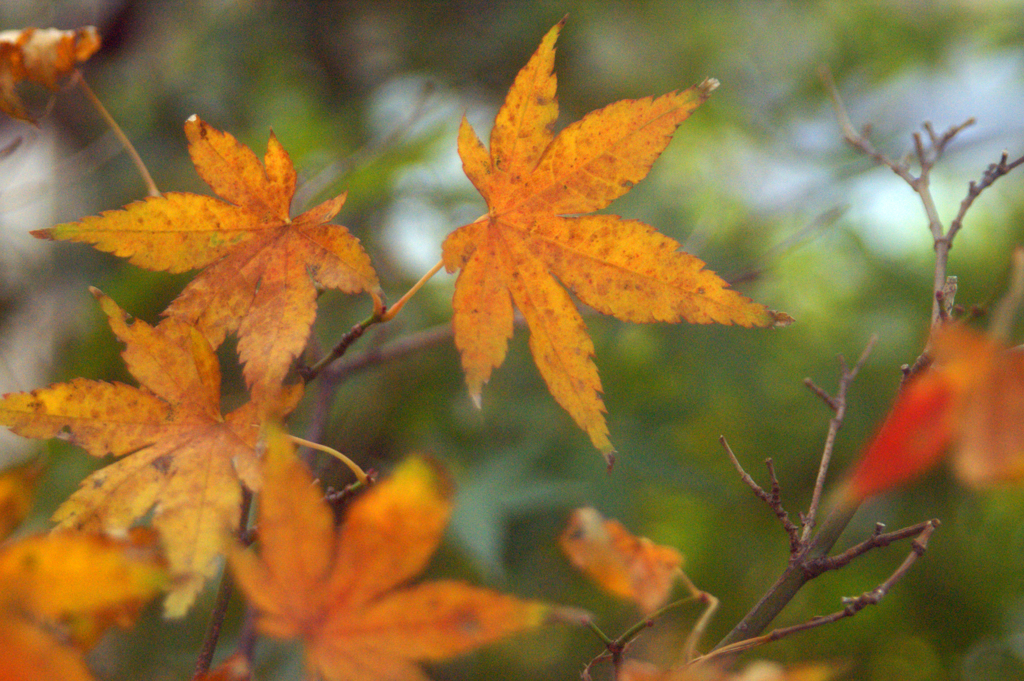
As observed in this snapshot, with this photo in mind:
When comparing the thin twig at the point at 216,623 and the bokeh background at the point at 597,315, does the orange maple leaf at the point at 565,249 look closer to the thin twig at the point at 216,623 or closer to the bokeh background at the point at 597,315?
the thin twig at the point at 216,623

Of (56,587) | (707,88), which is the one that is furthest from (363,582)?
(707,88)

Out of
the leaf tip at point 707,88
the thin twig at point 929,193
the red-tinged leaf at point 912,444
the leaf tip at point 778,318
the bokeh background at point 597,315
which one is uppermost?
the leaf tip at point 707,88

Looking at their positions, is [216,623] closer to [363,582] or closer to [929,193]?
[363,582]

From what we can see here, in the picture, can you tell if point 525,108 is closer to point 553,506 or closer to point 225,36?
point 553,506

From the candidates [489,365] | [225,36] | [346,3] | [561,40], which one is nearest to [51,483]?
[489,365]

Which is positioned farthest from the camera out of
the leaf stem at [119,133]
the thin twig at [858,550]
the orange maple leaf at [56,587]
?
the leaf stem at [119,133]

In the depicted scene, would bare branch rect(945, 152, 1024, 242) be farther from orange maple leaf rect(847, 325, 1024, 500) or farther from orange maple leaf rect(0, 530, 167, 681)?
orange maple leaf rect(0, 530, 167, 681)

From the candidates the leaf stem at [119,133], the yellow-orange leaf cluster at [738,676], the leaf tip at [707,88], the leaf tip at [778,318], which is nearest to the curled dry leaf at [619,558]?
the yellow-orange leaf cluster at [738,676]
